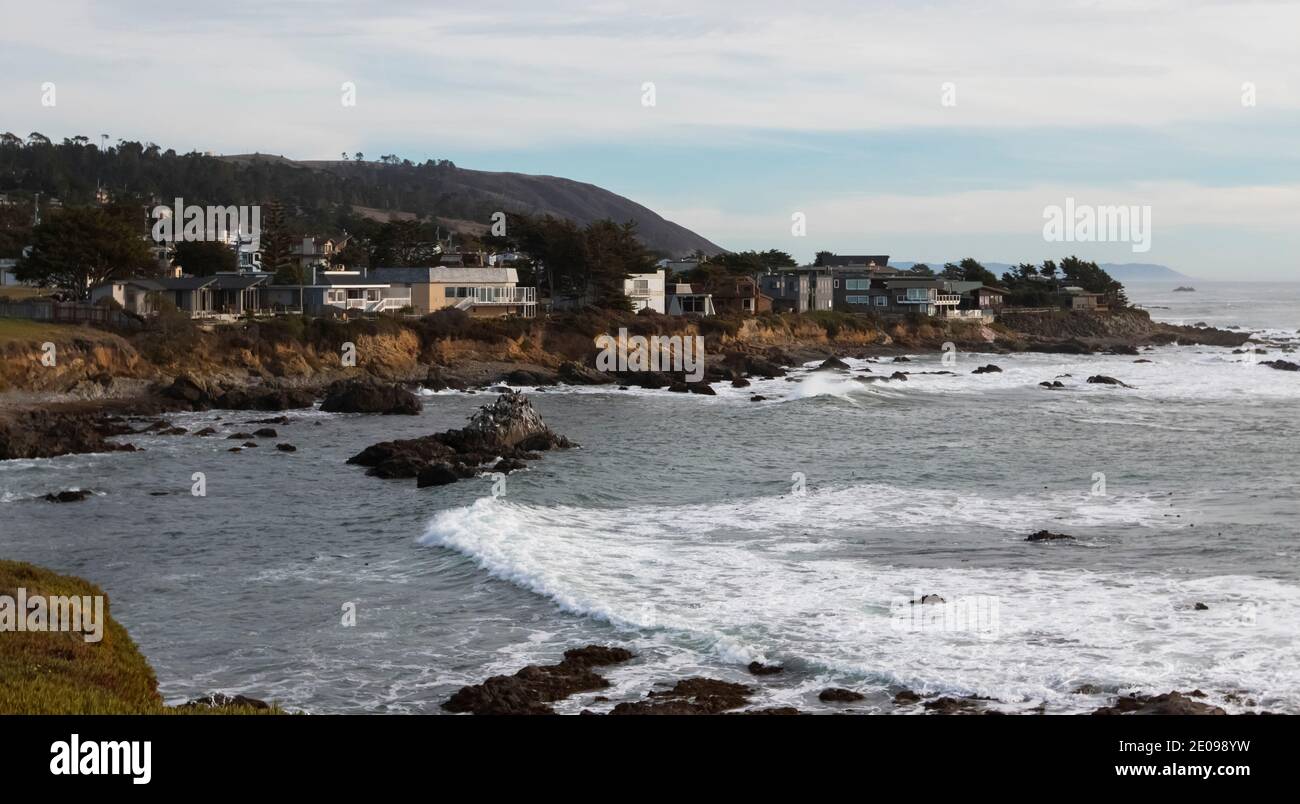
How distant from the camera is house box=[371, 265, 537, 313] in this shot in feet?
280

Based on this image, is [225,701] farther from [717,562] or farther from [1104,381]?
[1104,381]

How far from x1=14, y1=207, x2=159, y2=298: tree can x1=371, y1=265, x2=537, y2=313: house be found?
17.6 m

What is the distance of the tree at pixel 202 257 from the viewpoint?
86312 millimetres

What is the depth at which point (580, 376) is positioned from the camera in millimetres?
73000

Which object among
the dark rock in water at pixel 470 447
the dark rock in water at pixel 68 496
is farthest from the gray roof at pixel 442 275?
the dark rock in water at pixel 68 496

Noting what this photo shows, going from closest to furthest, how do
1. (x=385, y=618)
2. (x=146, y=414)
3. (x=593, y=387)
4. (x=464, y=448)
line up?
(x=385, y=618) → (x=464, y=448) → (x=146, y=414) → (x=593, y=387)

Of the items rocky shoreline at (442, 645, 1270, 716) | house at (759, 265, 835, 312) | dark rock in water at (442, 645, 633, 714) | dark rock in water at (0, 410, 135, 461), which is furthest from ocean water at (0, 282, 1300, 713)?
house at (759, 265, 835, 312)

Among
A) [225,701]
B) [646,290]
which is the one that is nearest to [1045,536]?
[225,701]

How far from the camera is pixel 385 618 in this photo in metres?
21.5

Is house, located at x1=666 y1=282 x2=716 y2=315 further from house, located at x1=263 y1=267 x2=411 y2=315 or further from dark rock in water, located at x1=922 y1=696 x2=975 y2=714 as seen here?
dark rock in water, located at x1=922 y1=696 x2=975 y2=714
